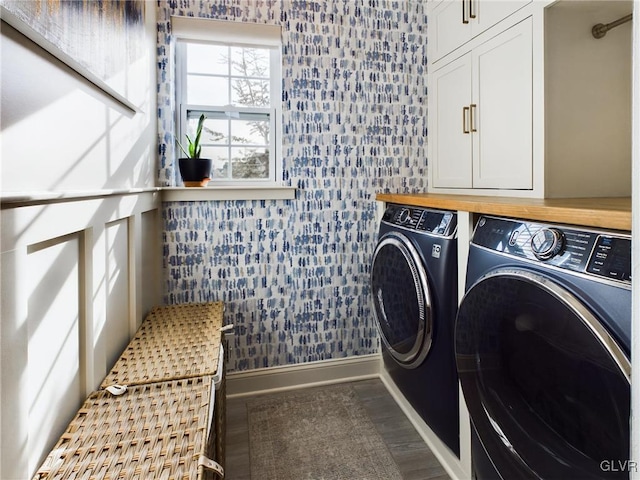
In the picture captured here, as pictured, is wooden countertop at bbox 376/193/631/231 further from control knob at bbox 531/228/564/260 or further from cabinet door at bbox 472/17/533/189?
cabinet door at bbox 472/17/533/189

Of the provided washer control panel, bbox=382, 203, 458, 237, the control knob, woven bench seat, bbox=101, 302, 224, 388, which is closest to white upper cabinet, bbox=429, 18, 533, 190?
washer control panel, bbox=382, 203, 458, 237

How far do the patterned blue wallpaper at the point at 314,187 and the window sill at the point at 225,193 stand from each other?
0.05 meters

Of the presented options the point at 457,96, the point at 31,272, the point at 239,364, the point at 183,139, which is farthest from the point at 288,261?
the point at 31,272

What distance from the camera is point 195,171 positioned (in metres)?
2.09

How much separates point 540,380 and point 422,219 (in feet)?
2.73

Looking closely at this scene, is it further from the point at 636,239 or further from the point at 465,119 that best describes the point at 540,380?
the point at 465,119

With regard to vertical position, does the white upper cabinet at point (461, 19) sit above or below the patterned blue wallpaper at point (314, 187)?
above

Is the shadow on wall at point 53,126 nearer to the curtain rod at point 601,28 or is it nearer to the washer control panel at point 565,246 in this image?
the washer control panel at point 565,246

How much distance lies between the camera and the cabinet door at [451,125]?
2.12 meters

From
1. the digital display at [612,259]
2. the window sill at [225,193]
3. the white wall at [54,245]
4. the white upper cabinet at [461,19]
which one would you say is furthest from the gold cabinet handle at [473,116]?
the white wall at [54,245]

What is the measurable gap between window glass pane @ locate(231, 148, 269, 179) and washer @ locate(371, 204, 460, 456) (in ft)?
2.77

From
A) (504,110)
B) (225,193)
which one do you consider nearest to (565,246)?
(504,110)

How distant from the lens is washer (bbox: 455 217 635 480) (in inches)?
31.9

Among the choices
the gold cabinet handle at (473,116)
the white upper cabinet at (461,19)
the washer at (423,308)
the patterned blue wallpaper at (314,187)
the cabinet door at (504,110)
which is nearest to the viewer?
the washer at (423,308)
